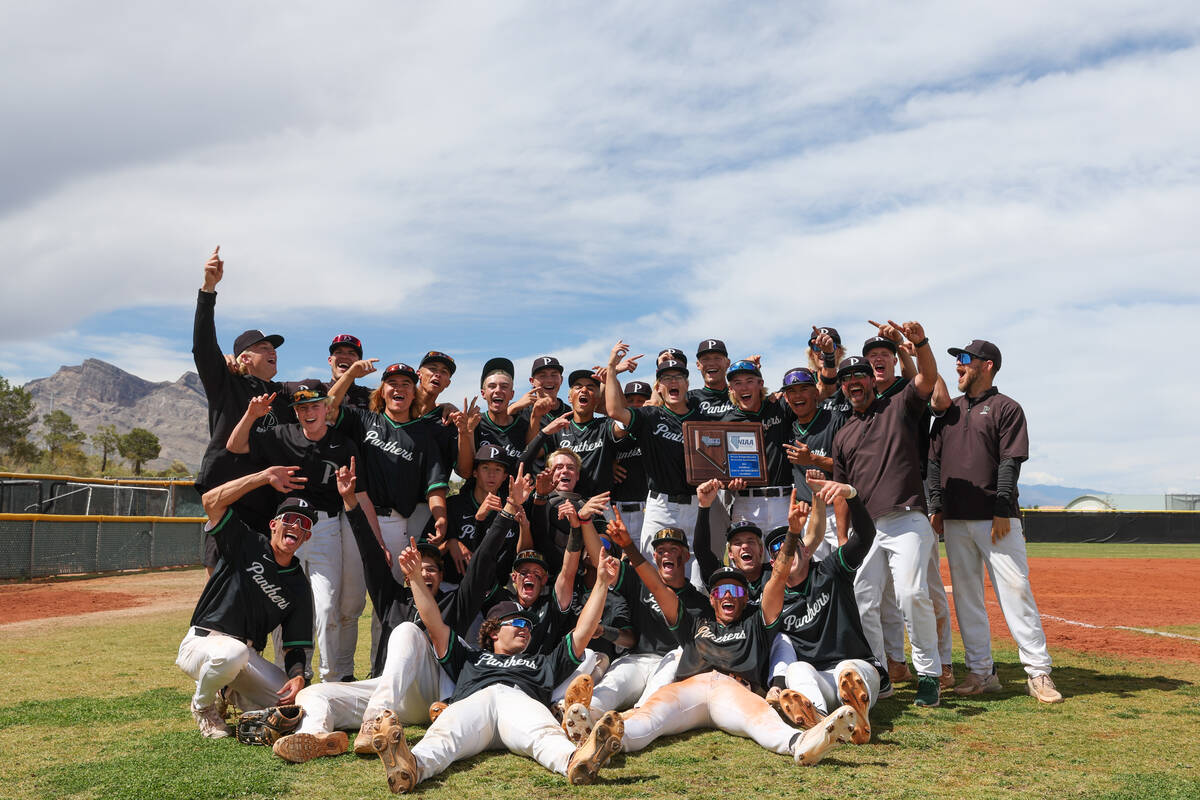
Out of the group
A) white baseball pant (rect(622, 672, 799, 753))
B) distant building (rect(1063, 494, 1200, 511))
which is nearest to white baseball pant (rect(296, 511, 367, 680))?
white baseball pant (rect(622, 672, 799, 753))

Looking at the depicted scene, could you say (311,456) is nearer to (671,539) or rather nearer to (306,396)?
(306,396)

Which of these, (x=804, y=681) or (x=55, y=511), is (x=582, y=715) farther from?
(x=55, y=511)

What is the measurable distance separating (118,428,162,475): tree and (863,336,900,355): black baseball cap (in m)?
79.5

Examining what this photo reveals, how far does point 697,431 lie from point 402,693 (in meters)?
2.90

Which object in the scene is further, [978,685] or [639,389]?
[639,389]

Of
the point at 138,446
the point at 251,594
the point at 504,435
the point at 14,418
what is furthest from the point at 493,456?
the point at 138,446

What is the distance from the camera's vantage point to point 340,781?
3.99 metres

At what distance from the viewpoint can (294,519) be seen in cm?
528

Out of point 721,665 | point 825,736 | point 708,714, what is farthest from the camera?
point 721,665

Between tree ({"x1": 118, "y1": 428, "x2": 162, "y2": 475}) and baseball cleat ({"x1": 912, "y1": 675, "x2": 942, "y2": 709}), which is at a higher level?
tree ({"x1": 118, "y1": 428, "x2": 162, "y2": 475})

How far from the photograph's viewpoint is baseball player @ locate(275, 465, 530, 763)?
443cm

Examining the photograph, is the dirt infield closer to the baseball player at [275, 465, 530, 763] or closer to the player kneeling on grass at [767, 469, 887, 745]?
the player kneeling on grass at [767, 469, 887, 745]

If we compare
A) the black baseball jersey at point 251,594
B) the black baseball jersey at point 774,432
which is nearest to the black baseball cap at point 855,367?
the black baseball jersey at point 774,432

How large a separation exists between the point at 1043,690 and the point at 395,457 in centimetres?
487
